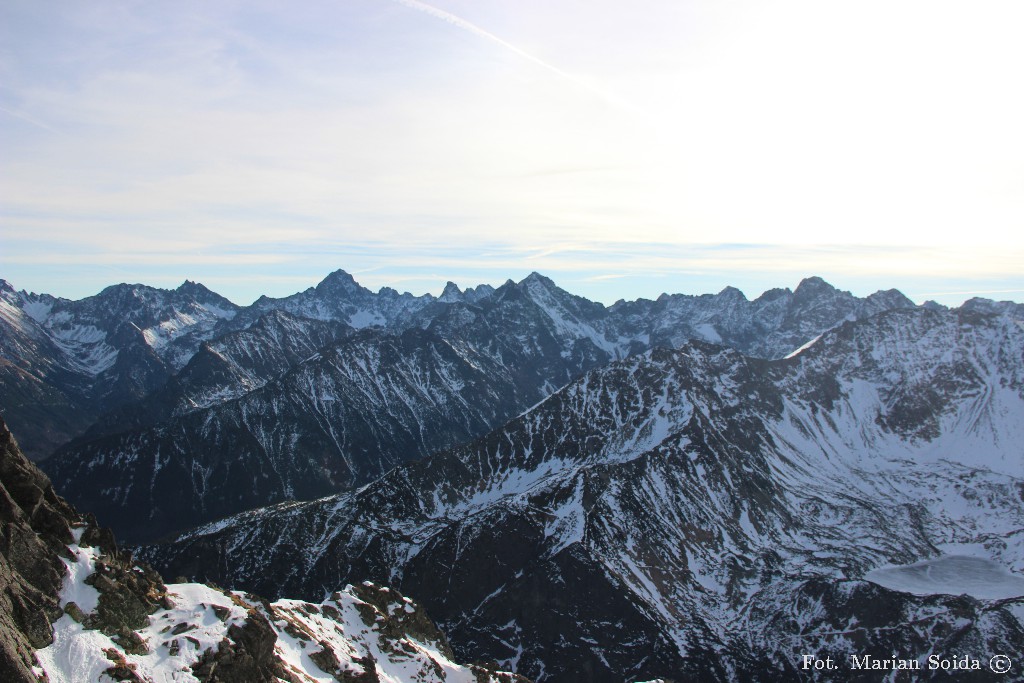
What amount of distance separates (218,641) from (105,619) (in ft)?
43.0

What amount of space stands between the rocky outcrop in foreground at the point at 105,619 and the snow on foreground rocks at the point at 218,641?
0.15 metres

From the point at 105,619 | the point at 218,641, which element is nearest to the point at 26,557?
the point at 105,619

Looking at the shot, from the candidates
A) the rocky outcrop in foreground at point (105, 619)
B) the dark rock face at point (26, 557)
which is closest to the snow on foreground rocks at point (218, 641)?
the rocky outcrop in foreground at point (105, 619)

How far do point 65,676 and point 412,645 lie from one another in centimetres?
6883

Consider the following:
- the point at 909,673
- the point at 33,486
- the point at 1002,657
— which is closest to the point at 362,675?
the point at 33,486

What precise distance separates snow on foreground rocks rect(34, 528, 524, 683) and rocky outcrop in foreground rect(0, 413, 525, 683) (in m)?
0.15

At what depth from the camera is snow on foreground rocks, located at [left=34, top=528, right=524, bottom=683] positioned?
258ft

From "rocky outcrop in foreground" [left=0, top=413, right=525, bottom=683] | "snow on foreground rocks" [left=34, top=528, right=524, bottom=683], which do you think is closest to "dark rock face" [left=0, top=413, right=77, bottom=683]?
"rocky outcrop in foreground" [left=0, top=413, right=525, bottom=683]

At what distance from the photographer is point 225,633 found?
3615 inches

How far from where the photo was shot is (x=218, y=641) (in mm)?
89938

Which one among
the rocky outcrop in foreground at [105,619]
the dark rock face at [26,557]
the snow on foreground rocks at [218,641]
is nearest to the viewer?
the dark rock face at [26,557]

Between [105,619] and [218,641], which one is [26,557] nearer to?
[105,619]

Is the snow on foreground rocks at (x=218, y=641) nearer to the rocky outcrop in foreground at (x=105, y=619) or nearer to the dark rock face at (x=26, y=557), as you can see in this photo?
the rocky outcrop in foreground at (x=105, y=619)

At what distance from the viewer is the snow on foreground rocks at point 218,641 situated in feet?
258
